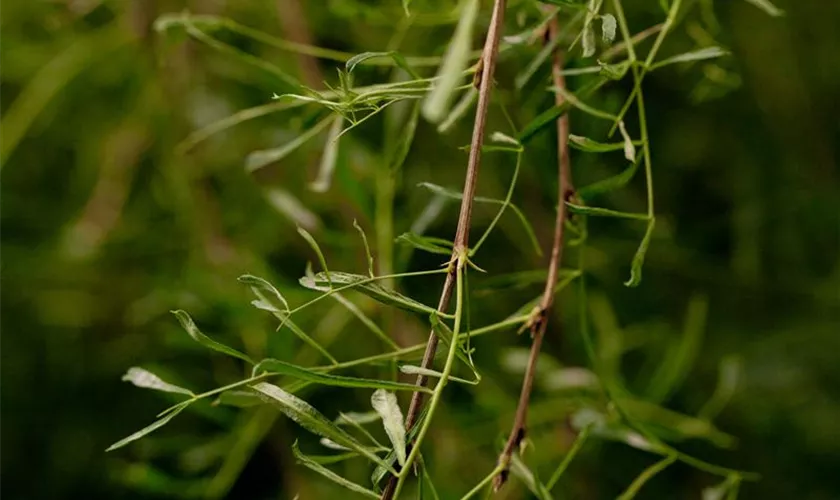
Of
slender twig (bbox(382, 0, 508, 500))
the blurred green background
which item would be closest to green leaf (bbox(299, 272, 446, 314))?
slender twig (bbox(382, 0, 508, 500))

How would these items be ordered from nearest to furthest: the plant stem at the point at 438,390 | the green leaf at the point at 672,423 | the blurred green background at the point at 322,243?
the plant stem at the point at 438,390, the green leaf at the point at 672,423, the blurred green background at the point at 322,243

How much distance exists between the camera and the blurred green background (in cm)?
47

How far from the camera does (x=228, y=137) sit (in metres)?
0.53

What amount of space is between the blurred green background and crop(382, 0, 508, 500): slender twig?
227mm

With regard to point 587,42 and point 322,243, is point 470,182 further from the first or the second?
point 322,243

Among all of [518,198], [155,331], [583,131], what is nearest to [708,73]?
[583,131]

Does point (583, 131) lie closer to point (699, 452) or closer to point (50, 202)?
point (699, 452)

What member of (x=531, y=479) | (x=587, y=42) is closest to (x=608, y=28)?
(x=587, y=42)

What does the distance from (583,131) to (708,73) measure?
5 centimetres

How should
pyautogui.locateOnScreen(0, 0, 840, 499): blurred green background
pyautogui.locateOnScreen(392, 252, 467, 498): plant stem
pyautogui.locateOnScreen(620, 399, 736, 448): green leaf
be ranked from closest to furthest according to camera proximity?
pyautogui.locateOnScreen(392, 252, 467, 498): plant stem < pyautogui.locateOnScreen(620, 399, 736, 448): green leaf < pyautogui.locateOnScreen(0, 0, 840, 499): blurred green background

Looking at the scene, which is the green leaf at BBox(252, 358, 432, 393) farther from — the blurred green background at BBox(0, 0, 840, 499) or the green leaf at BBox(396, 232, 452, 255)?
the blurred green background at BBox(0, 0, 840, 499)

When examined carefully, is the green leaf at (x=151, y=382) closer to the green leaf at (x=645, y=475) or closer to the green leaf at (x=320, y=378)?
the green leaf at (x=320, y=378)

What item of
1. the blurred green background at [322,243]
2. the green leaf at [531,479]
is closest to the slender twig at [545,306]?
the green leaf at [531,479]

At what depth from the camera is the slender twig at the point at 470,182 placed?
18 cm
